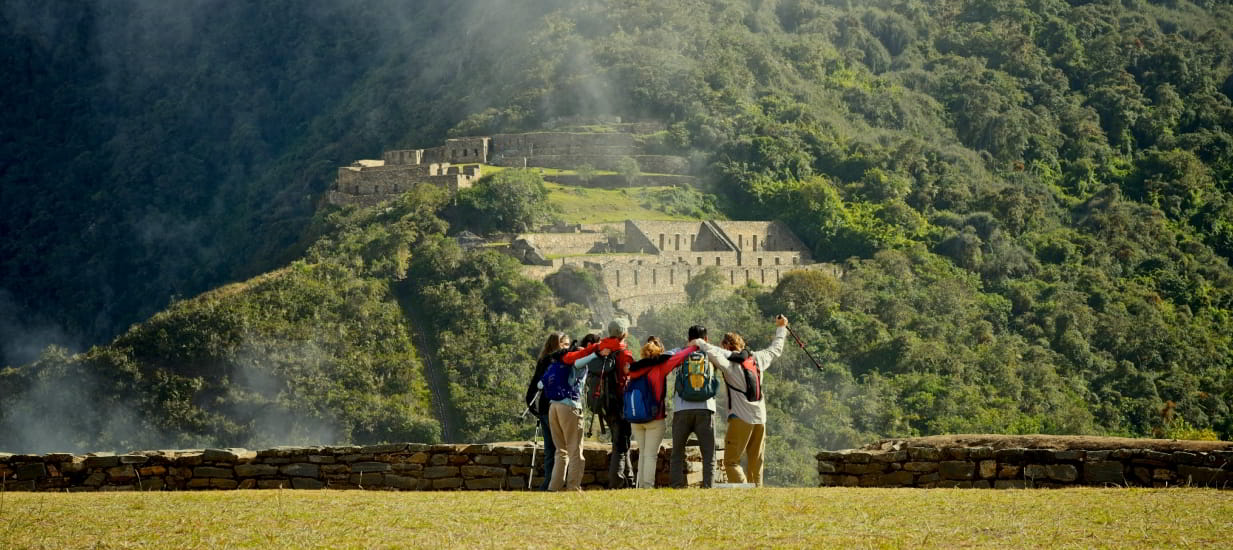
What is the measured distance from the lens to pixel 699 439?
18297 millimetres

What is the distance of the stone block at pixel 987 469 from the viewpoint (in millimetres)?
18078

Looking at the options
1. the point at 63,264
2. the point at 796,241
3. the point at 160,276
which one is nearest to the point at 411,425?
the point at 796,241

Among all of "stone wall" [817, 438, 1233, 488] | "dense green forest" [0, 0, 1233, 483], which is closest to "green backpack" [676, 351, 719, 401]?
"stone wall" [817, 438, 1233, 488]

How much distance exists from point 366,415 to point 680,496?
102 ft

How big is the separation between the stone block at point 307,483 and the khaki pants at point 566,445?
2.98 m

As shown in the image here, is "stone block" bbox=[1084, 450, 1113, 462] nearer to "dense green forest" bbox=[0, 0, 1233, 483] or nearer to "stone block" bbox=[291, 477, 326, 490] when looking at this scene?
"stone block" bbox=[291, 477, 326, 490]

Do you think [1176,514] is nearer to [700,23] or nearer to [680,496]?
[680,496]

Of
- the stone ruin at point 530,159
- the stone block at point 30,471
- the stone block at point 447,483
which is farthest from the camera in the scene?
the stone ruin at point 530,159

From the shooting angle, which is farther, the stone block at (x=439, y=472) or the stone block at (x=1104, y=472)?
the stone block at (x=439, y=472)

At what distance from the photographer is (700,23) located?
276 feet

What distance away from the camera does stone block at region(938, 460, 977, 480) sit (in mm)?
18250

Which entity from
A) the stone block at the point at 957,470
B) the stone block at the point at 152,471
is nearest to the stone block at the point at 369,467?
the stone block at the point at 152,471

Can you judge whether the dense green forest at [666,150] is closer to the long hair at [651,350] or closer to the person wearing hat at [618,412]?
the person wearing hat at [618,412]

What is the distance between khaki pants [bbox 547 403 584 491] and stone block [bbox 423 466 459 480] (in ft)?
4.74
